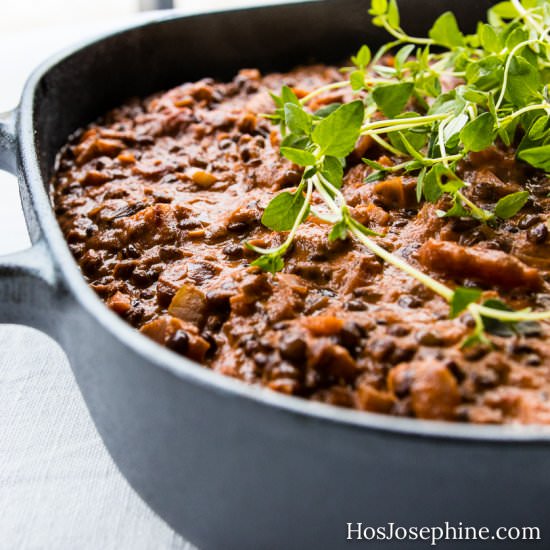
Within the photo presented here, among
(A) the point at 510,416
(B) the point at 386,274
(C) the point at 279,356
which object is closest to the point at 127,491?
(C) the point at 279,356

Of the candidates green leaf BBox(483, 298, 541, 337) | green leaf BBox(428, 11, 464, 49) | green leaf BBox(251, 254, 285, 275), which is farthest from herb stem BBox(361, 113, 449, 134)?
green leaf BBox(428, 11, 464, 49)

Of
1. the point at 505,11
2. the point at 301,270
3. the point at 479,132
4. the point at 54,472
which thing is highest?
the point at 479,132

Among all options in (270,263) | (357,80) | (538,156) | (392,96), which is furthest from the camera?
(357,80)

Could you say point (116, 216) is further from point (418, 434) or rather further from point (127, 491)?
point (418, 434)

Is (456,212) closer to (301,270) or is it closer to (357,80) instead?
(301,270)

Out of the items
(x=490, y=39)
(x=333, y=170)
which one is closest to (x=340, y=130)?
(x=333, y=170)

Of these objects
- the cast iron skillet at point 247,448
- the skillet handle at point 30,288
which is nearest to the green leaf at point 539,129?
the cast iron skillet at point 247,448

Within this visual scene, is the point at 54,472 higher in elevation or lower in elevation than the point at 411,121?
lower
